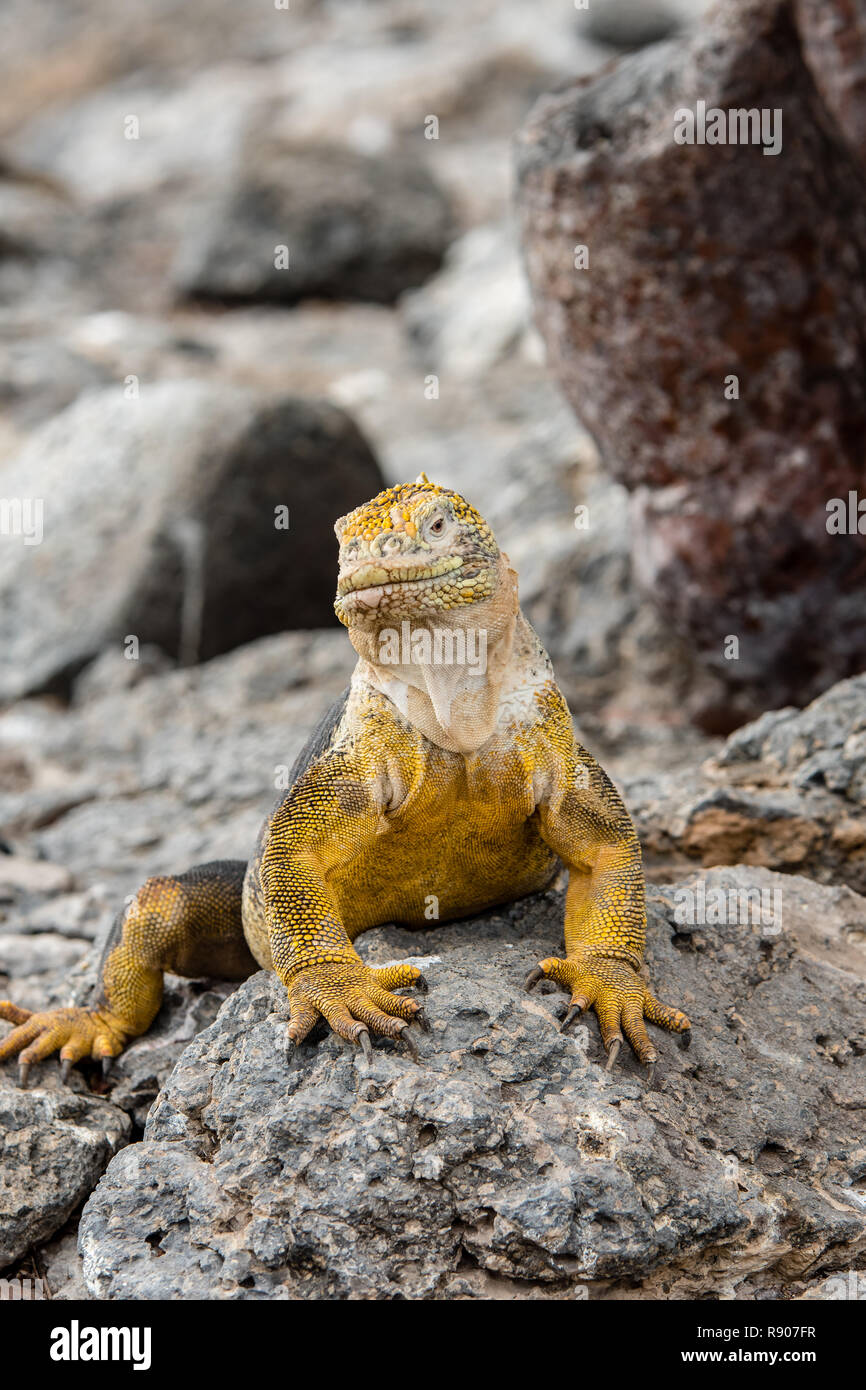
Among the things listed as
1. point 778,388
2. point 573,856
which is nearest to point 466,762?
point 573,856

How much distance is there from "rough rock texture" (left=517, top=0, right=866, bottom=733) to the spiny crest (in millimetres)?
4411

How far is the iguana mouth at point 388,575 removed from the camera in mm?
3881

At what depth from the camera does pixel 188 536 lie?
10.4 metres

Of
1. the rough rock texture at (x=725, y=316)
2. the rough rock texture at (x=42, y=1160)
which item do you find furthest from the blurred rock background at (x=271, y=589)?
the rough rock texture at (x=725, y=316)

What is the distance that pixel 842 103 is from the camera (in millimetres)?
7098

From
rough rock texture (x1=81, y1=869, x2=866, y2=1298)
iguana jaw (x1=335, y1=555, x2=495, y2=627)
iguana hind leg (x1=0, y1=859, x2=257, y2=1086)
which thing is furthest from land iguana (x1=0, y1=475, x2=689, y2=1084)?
iguana hind leg (x1=0, y1=859, x2=257, y2=1086)

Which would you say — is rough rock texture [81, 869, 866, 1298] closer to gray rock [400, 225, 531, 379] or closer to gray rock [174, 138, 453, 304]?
gray rock [400, 225, 531, 379]

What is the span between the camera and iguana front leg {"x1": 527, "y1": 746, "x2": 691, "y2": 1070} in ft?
13.2

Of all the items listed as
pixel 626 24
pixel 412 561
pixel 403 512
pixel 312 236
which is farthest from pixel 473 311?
pixel 626 24

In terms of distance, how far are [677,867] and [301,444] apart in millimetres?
6004

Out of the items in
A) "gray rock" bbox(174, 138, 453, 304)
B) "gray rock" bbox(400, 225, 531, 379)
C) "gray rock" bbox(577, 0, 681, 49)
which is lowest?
"gray rock" bbox(400, 225, 531, 379)

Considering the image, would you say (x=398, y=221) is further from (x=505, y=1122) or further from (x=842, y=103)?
(x=505, y=1122)

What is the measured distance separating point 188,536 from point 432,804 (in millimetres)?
6652

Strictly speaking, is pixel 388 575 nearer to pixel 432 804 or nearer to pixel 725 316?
pixel 432 804
